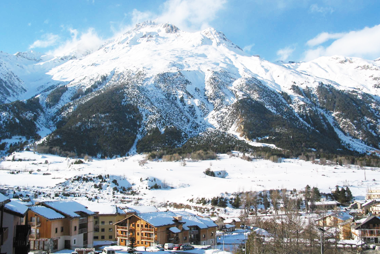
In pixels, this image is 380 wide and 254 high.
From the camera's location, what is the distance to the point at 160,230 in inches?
1703

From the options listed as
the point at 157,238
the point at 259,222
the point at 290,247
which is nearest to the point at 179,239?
the point at 157,238

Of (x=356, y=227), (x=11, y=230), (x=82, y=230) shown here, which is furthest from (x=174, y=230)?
(x=356, y=227)

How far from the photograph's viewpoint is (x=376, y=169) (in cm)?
14662

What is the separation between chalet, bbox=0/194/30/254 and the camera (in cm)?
1944

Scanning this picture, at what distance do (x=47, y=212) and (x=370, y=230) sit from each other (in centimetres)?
4088

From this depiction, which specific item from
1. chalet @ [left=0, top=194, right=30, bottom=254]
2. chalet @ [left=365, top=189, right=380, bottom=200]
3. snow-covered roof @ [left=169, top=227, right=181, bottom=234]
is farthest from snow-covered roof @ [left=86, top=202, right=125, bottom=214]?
chalet @ [left=365, top=189, right=380, bottom=200]

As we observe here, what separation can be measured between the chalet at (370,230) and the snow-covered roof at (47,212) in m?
38.2

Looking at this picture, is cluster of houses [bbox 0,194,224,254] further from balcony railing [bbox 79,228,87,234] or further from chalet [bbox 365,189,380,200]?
chalet [bbox 365,189,380,200]

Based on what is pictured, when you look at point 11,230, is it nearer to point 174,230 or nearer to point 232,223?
point 174,230

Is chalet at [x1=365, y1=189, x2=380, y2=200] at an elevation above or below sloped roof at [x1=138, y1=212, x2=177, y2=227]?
above

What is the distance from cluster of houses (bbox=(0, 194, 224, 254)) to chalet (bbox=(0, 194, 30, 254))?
740 cm

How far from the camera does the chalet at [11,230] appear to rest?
1944cm

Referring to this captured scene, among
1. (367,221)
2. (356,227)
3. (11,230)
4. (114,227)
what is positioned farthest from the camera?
(114,227)

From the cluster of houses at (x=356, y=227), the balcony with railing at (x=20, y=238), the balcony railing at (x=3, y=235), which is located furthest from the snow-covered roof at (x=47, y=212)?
the cluster of houses at (x=356, y=227)
